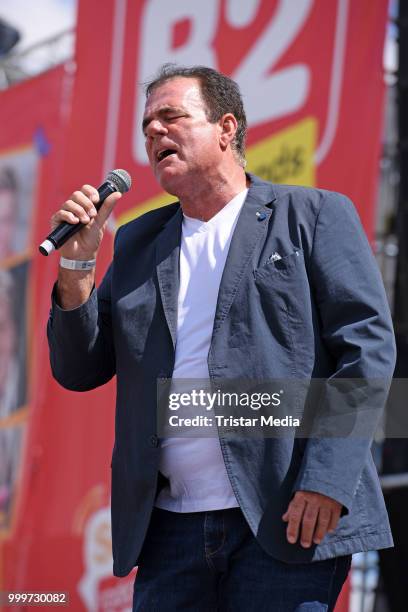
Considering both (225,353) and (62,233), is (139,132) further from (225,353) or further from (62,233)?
(225,353)

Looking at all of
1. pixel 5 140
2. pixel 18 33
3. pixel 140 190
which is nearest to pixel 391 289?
pixel 140 190

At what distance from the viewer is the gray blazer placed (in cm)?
168

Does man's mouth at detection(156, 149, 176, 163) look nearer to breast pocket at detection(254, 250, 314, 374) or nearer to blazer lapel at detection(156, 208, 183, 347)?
blazer lapel at detection(156, 208, 183, 347)

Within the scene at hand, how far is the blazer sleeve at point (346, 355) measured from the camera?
1.64 metres

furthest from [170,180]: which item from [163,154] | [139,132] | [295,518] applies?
[139,132]

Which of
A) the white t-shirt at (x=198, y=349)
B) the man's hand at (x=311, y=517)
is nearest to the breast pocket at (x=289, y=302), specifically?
the white t-shirt at (x=198, y=349)

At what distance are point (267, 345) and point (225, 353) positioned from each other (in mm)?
85

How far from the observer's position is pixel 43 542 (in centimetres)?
430

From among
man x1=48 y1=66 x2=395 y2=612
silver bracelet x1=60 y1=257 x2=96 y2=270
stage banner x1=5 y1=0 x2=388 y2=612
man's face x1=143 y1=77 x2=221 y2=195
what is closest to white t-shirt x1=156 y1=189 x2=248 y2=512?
man x1=48 y1=66 x2=395 y2=612

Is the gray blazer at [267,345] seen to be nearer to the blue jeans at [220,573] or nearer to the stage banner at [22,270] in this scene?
the blue jeans at [220,573]

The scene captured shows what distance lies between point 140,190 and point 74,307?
235 cm

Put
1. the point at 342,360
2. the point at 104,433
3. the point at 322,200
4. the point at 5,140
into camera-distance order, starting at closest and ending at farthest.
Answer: the point at 342,360, the point at 322,200, the point at 104,433, the point at 5,140

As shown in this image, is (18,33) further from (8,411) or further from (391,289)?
(391,289)

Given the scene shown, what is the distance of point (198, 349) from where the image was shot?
72.7 inches
